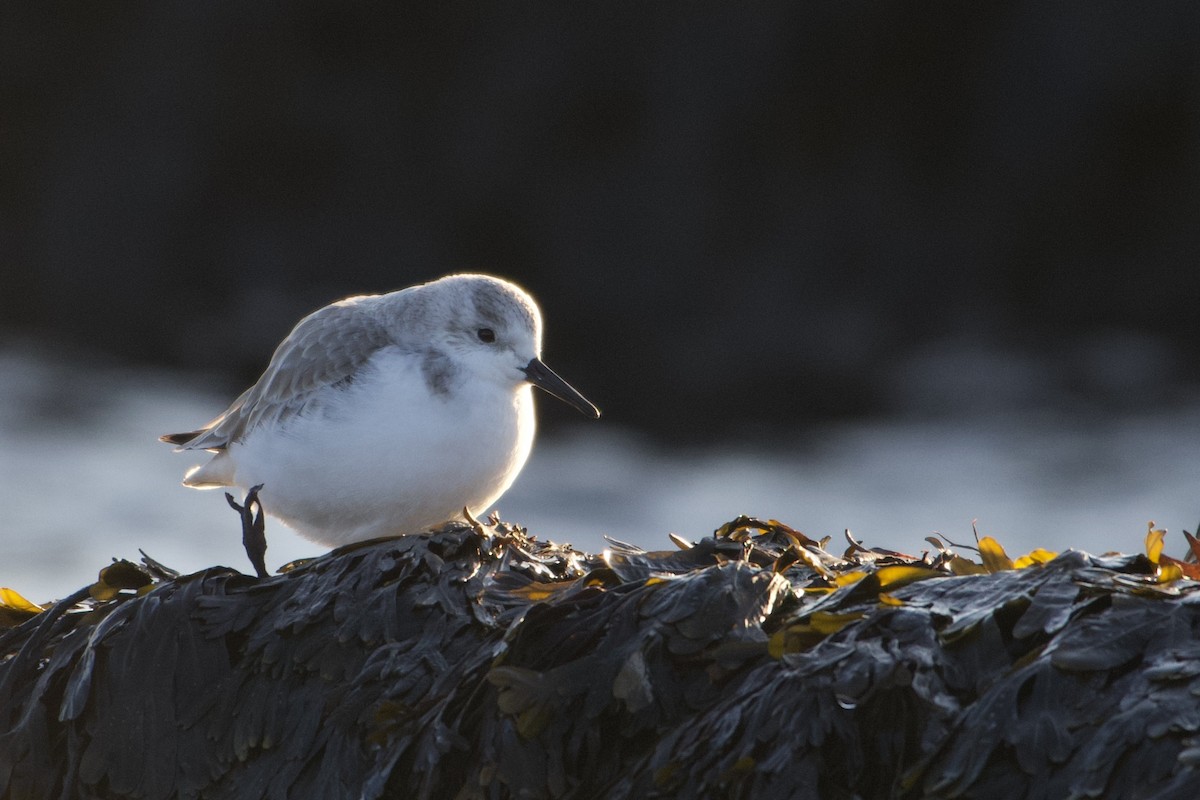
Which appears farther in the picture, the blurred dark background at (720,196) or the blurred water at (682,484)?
the blurred dark background at (720,196)

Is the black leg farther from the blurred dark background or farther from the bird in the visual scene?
the blurred dark background

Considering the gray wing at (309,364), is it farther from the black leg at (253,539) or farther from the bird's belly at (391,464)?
the black leg at (253,539)

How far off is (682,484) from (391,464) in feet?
14.0

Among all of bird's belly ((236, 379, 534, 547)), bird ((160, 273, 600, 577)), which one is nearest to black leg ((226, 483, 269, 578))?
bird ((160, 273, 600, 577))

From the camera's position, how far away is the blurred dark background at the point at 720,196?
7.88 meters

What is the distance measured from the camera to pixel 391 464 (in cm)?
332

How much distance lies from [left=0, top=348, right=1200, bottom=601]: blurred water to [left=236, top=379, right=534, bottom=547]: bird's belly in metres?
3.13

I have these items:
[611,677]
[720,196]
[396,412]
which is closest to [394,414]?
[396,412]

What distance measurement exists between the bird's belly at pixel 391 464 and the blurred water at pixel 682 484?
3126 mm

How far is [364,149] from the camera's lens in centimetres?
857

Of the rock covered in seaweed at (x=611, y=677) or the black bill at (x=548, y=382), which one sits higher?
the black bill at (x=548, y=382)

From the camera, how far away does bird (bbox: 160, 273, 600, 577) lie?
11.0ft

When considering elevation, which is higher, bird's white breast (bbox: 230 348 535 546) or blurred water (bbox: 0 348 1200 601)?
blurred water (bbox: 0 348 1200 601)

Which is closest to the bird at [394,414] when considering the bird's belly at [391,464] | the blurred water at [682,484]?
the bird's belly at [391,464]
